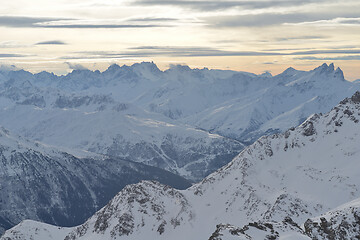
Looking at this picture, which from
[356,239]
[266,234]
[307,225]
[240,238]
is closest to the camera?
[240,238]

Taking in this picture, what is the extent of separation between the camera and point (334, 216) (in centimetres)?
12975

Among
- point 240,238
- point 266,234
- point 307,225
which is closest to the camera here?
point 240,238

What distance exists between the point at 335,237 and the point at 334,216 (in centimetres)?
849

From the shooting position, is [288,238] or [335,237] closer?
[288,238]

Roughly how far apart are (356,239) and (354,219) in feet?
20.0

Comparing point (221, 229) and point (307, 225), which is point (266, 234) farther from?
point (307, 225)

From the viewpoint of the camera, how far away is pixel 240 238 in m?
102

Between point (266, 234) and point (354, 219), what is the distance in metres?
26.9

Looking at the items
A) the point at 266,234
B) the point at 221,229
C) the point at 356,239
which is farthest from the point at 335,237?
the point at 221,229

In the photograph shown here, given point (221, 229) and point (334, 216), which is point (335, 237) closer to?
point (334, 216)

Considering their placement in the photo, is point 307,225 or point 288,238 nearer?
point 288,238

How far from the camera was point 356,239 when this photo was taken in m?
120

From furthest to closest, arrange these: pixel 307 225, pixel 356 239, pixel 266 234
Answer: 1. pixel 307 225
2. pixel 356 239
3. pixel 266 234

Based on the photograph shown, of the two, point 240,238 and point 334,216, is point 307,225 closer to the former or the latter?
point 334,216
